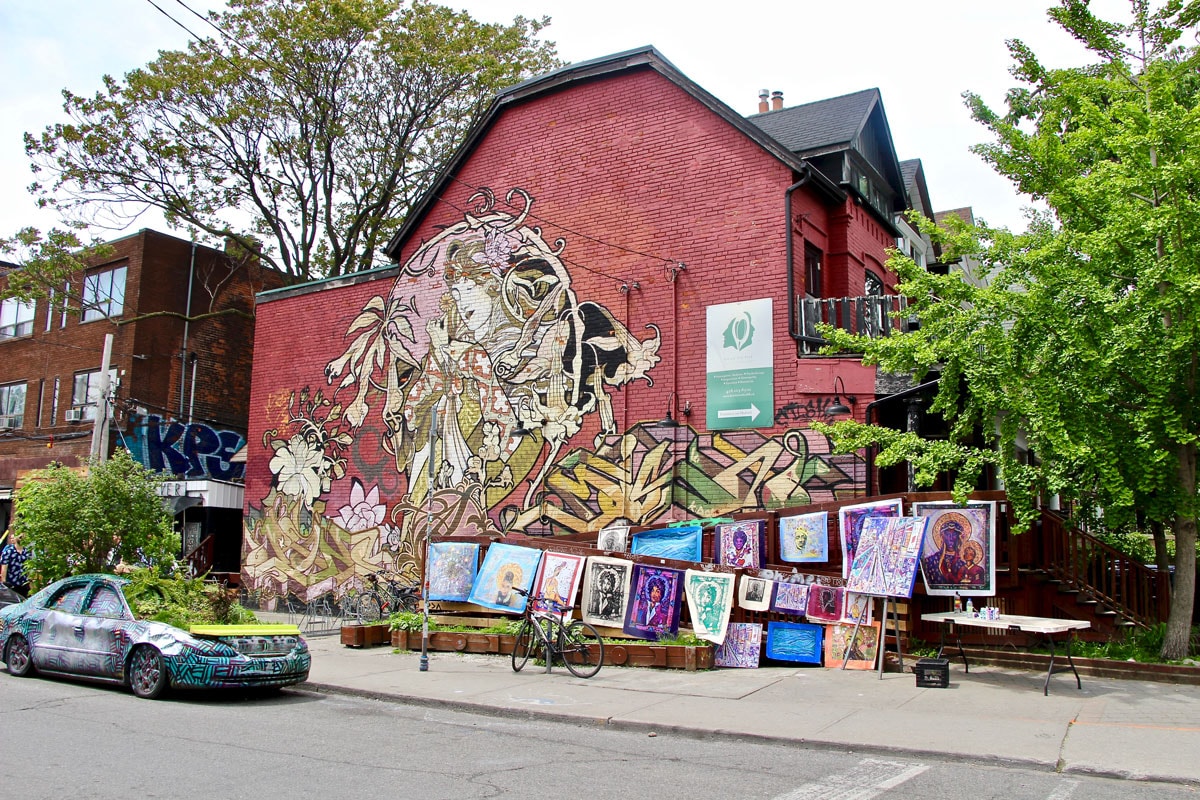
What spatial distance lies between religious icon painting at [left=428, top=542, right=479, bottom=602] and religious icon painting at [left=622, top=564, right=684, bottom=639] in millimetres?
3040

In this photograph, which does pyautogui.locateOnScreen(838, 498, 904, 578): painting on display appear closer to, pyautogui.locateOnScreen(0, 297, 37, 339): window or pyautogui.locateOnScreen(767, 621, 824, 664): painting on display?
pyautogui.locateOnScreen(767, 621, 824, 664): painting on display

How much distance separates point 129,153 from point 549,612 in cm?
2125

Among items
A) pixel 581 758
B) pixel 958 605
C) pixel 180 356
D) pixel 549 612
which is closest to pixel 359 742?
pixel 581 758

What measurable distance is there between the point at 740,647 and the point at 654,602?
53.0 inches

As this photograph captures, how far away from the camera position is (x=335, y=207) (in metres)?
29.8

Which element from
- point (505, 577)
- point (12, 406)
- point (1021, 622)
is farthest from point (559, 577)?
point (12, 406)

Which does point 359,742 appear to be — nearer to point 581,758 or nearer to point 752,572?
point 581,758

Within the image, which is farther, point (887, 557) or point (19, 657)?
point (19, 657)

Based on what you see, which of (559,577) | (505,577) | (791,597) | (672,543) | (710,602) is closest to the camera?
(791,597)

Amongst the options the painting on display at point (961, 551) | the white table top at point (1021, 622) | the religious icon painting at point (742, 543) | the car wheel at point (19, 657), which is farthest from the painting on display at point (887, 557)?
the car wheel at point (19, 657)

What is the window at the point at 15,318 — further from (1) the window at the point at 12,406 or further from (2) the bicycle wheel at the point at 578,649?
(2) the bicycle wheel at the point at 578,649

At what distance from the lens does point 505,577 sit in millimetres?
14836

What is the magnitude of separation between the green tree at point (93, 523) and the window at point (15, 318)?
18309 mm

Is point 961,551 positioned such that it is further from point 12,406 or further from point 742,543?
point 12,406
